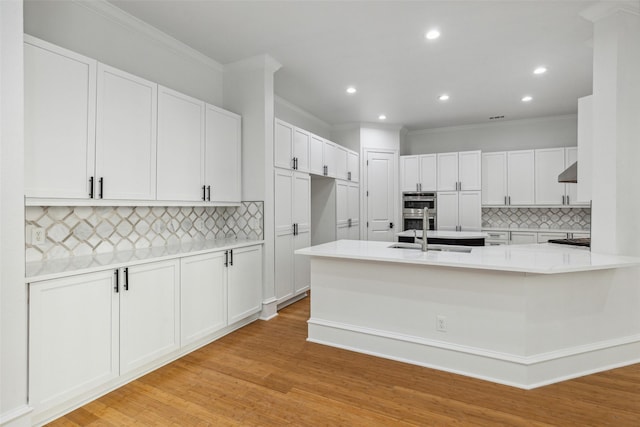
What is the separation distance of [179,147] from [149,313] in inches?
57.1

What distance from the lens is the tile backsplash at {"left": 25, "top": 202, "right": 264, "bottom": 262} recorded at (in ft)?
7.32

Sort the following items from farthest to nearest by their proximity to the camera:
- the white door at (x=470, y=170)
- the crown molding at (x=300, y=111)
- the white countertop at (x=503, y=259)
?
the white door at (x=470, y=170)
the crown molding at (x=300, y=111)
the white countertop at (x=503, y=259)

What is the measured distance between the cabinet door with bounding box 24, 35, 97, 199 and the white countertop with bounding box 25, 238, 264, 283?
453 millimetres

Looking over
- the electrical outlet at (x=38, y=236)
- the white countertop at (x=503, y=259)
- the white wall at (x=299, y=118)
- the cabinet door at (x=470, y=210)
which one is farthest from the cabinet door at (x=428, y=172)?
the electrical outlet at (x=38, y=236)

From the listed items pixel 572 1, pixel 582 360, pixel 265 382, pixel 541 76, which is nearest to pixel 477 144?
pixel 541 76

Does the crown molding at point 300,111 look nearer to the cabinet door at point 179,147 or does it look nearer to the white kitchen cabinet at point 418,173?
the white kitchen cabinet at point 418,173

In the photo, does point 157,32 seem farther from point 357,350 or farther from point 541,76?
point 541,76

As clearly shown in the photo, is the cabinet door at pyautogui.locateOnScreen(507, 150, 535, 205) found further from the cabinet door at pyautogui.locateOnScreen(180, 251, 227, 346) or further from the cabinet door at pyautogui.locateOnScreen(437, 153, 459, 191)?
the cabinet door at pyautogui.locateOnScreen(180, 251, 227, 346)

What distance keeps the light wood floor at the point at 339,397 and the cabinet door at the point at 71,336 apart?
7.3 inches

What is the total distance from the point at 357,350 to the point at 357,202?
356 cm

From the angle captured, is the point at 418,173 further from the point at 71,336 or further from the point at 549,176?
the point at 71,336

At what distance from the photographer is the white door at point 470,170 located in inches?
230

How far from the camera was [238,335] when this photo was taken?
3172mm

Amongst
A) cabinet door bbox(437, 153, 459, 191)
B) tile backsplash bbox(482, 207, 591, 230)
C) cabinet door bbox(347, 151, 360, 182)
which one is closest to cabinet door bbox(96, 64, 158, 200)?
cabinet door bbox(347, 151, 360, 182)
